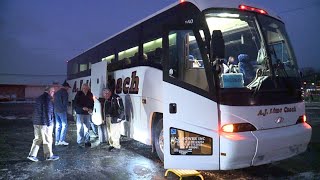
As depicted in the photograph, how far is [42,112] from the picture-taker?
820 centimetres

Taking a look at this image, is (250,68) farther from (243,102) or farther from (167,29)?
(167,29)

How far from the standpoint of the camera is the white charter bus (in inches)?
232

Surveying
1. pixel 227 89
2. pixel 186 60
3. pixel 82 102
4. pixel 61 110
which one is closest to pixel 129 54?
pixel 82 102

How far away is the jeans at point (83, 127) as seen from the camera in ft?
34.2

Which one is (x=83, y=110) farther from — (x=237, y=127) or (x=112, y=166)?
(x=237, y=127)

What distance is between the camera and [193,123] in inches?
244

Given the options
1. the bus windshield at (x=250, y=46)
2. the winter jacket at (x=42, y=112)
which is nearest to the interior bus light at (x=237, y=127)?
the bus windshield at (x=250, y=46)

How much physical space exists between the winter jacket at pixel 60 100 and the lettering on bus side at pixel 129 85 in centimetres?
165

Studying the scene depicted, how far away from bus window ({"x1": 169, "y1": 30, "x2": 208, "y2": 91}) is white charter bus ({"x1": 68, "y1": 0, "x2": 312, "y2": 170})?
0.02m

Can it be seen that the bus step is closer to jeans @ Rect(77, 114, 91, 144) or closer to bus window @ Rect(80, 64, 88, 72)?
jeans @ Rect(77, 114, 91, 144)

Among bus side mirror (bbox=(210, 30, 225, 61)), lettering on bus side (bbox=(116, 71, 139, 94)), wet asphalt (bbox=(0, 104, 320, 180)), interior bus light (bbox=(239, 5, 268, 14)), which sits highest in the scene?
interior bus light (bbox=(239, 5, 268, 14))

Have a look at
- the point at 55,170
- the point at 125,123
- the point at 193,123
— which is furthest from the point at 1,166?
the point at 193,123

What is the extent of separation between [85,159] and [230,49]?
15.0 feet

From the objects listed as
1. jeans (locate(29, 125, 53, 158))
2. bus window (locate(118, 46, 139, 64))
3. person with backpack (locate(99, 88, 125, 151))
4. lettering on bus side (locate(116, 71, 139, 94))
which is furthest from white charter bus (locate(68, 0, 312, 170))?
jeans (locate(29, 125, 53, 158))
